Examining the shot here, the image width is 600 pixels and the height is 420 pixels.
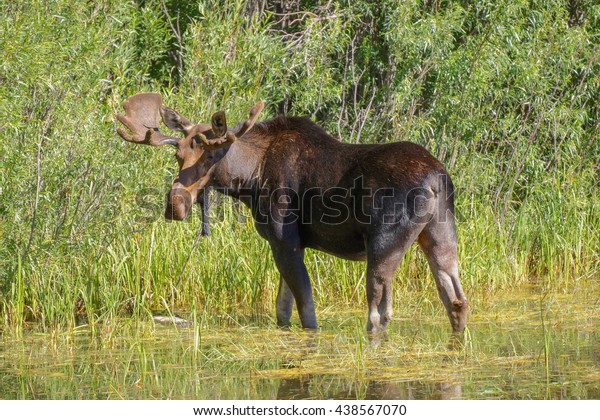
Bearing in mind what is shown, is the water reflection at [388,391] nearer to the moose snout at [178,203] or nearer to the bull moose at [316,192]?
the bull moose at [316,192]

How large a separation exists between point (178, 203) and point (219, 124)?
775mm

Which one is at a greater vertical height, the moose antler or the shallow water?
the moose antler

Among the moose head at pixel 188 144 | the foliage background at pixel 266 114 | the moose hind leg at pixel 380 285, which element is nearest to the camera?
the moose hind leg at pixel 380 285

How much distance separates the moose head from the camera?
Answer: 869 centimetres

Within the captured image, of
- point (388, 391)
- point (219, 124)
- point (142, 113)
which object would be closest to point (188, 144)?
point (219, 124)

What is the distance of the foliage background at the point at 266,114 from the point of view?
9492mm

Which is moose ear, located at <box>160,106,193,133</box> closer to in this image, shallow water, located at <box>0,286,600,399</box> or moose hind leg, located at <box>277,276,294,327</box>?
moose hind leg, located at <box>277,276,294,327</box>

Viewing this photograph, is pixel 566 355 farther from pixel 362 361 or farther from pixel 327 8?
pixel 327 8

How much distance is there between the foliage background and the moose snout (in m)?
0.83

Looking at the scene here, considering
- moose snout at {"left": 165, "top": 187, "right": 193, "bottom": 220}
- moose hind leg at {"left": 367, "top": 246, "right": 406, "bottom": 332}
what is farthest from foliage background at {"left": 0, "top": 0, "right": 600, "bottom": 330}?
moose hind leg at {"left": 367, "top": 246, "right": 406, "bottom": 332}

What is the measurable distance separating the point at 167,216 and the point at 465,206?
4076 millimetres

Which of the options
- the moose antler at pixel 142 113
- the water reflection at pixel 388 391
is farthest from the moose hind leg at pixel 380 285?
the moose antler at pixel 142 113

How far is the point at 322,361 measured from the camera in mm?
7570

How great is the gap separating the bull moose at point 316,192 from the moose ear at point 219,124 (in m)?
0.01
